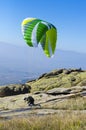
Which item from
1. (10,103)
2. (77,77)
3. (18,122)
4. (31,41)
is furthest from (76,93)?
(18,122)

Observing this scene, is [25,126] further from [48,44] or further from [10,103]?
[10,103]

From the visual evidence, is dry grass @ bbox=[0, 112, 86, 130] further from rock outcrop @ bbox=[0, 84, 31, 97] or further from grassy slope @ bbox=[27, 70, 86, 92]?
rock outcrop @ bbox=[0, 84, 31, 97]

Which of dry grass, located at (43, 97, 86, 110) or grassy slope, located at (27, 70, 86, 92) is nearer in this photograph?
dry grass, located at (43, 97, 86, 110)

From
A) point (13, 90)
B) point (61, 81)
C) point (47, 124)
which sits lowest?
point (47, 124)

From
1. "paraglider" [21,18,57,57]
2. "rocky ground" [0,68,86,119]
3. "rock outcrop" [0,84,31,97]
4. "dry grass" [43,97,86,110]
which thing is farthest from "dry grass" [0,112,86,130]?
"rock outcrop" [0,84,31,97]

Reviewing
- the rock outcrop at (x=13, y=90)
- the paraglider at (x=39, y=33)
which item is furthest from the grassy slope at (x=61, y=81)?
the paraglider at (x=39, y=33)

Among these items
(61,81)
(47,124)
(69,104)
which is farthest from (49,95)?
(47,124)

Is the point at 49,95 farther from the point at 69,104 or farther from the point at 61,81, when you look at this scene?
the point at 61,81
